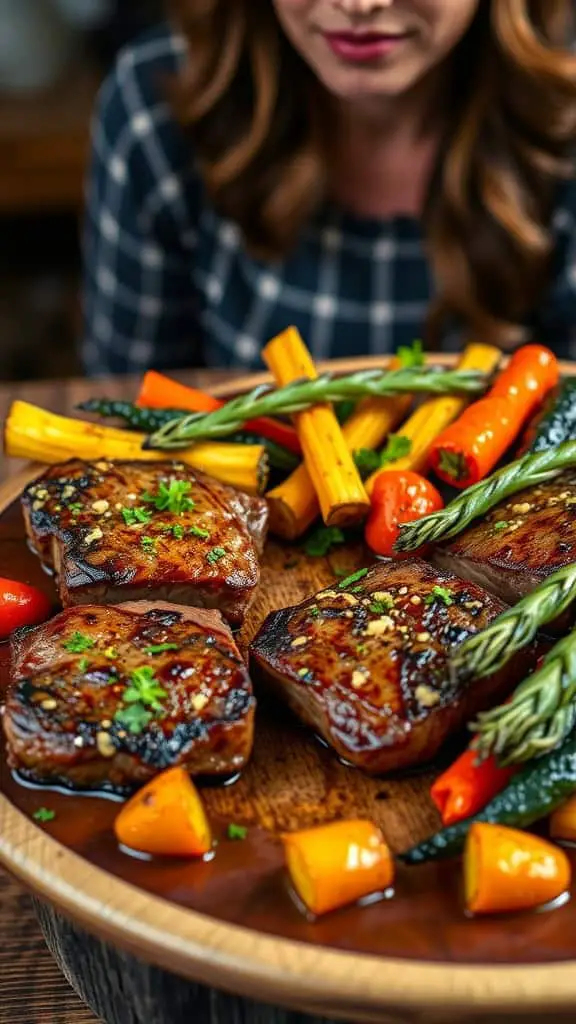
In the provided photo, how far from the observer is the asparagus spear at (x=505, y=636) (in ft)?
7.55

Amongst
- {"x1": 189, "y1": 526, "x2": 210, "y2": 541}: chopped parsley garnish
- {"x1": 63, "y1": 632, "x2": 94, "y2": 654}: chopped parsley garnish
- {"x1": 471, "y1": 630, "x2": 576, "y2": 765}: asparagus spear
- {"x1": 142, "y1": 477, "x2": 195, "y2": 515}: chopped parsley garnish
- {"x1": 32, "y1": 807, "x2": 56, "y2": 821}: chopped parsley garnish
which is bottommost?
{"x1": 32, "y1": 807, "x2": 56, "y2": 821}: chopped parsley garnish

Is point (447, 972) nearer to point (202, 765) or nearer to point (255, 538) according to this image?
point (202, 765)

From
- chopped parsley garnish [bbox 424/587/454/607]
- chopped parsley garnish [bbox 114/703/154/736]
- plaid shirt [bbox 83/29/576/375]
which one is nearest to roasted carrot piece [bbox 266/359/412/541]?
chopped parsley garnish [bbox 424/587/454/607]

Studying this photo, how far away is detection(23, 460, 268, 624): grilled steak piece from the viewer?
8.77ft

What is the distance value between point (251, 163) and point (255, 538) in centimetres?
221

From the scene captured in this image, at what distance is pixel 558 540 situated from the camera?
2.69m

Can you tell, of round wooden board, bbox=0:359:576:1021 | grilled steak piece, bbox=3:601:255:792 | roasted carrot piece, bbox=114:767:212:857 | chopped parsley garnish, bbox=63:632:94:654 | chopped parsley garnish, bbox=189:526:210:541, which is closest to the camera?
round wooden board, bbox=0:359:576:1021

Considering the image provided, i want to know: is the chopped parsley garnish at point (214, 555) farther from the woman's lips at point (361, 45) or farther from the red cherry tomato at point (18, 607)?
the woman's lips at point (361, 45)

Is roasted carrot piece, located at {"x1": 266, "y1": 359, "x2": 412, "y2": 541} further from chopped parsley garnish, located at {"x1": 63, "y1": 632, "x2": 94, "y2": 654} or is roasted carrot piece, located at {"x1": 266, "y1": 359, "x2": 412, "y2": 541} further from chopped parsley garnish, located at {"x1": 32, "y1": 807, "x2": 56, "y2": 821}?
chopped parsley garnish, located at {"x1": 32, "y1": 807, "x2": 56, "y2": 821}

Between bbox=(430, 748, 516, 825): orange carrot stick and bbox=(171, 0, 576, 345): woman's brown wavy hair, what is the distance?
2720mm

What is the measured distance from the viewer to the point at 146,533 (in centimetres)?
276

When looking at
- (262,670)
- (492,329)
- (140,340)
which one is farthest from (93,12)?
(262,670)

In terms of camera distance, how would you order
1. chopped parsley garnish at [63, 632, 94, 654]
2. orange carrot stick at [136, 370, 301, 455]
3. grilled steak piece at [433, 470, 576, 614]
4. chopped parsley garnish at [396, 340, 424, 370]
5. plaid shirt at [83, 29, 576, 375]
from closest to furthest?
1. chopped parsley garnish at [63, 632, 94, 654]
2. grilled steak piece at [433, 470, 576, 614]
3. orange carrot stick at [136, 370, 301, 455]
4. chopped parsley garnish at [396, 340, 424, 370]
5. plaid shirt at [83, 29, 576, 375]

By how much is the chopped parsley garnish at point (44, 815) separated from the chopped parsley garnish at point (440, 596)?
2.91ft
